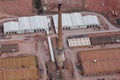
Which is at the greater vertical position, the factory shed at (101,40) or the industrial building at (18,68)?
the factory shed at (101,40)

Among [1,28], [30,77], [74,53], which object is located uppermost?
[1,28]

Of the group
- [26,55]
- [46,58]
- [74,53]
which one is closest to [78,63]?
[74,53]

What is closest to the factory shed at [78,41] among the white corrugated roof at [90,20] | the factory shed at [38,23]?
the white corrugated roof at [90,20]

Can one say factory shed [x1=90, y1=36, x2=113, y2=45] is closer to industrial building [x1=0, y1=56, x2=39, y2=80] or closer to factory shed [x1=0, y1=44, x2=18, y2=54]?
industrial building [x1=0, y1=56, x2=39, y2=80]

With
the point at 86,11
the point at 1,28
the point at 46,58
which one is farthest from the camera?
the point at 86,11

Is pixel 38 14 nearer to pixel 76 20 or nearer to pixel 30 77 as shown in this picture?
pixel 76 20

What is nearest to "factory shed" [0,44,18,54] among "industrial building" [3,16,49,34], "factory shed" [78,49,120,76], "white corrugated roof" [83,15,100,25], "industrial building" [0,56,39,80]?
"industrial building" [0,56,39,80]

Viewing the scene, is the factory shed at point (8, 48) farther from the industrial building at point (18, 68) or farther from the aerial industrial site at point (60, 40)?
the industrial building at point (18, 68)
